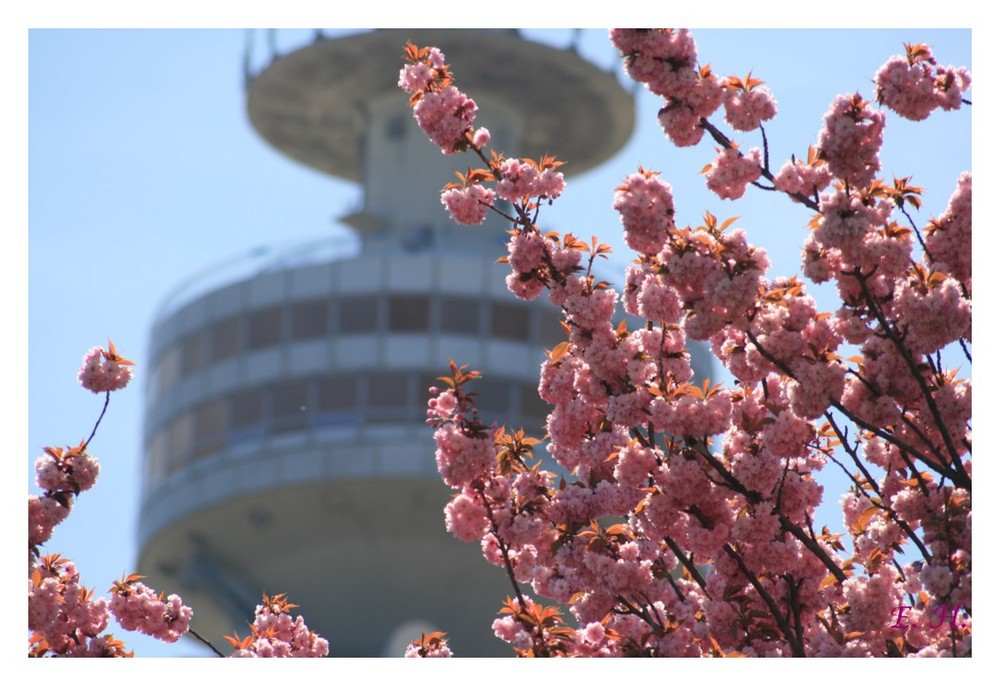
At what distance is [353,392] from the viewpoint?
184 feet

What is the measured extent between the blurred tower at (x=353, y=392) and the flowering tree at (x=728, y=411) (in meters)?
43.0

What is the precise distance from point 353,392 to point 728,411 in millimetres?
46598

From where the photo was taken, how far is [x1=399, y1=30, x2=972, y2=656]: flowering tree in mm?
9602

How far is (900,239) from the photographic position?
9.68m

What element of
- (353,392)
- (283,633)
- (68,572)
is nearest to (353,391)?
(353,392)

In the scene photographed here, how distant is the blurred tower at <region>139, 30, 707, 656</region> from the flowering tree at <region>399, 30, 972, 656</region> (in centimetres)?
4303

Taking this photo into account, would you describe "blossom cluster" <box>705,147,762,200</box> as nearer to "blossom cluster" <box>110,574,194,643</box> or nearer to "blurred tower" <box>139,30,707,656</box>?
Result: "blossom cluster" <box>110,574,194,643</box>

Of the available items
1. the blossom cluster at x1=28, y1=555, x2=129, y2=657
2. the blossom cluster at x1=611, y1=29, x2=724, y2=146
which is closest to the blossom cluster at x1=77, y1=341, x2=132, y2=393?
the blossom cluster at x1=28, y1=555, x2=129, y2=657

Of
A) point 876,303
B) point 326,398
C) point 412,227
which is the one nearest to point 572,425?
point 876,303

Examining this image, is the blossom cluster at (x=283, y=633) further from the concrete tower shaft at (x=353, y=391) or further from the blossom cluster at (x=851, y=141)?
the concrete tower shaft at (x=353, y=391)

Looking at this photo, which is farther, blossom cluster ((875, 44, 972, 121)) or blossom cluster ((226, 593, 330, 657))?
blossom cluster ((226, 593, 330, 657))

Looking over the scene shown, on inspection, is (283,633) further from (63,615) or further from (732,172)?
(732,172)

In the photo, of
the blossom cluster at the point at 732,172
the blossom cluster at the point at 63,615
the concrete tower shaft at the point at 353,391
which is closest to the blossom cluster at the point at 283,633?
the blossom cluster at the point at 63,615

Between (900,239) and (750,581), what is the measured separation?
2.37 meters
